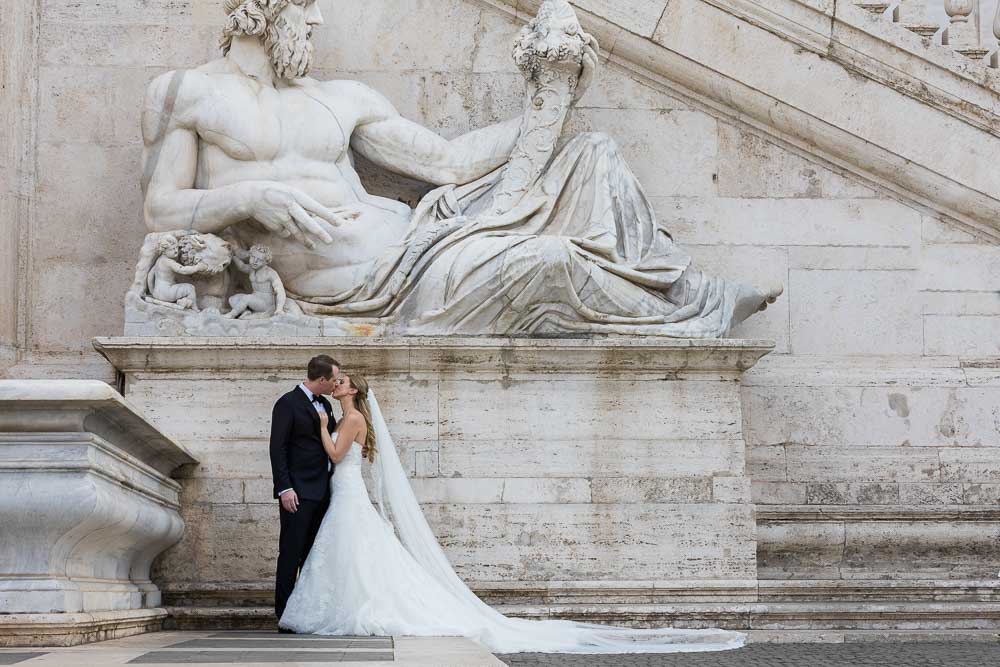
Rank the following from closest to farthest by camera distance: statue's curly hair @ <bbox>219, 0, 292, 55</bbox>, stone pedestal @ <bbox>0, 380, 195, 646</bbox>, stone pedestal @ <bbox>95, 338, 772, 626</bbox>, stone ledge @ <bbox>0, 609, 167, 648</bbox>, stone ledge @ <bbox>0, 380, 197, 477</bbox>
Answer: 1. stone ledge @ <bbox>0, 609, 167, 648</bbox>
2. stone pedestal @ <bbox>0, 380, 195, 646</bbox>
3. stone ledge @ <bbox>0, 380, 197, 477</bbox>
4. stone pedestal @ <bbox>95, 338, 772, 626</bbox>
5. statue's curly hair @ <bbox>219, 0, 292, 55</bbox>

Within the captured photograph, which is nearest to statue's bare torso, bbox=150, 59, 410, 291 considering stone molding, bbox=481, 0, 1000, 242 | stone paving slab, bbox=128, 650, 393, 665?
stone molding, bbox=481, 0, 1000, 242

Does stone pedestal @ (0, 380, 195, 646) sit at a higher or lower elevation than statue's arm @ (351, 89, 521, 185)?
lower

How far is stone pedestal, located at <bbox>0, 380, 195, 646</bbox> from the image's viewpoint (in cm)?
615

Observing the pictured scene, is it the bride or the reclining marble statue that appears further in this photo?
the reclining marble statue

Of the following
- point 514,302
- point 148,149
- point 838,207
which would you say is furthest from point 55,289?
point 838,207

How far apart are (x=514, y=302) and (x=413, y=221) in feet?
2.81

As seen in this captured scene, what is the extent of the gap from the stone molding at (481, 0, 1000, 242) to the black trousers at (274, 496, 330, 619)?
3.80 metres

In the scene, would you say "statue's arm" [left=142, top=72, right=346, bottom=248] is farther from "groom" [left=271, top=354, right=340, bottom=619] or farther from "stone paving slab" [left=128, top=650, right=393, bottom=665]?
"stone paving slab" [left=128, top=650, right=393, bottom=665]

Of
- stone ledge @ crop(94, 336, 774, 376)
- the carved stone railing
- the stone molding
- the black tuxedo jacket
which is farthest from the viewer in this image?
the carved stone railing

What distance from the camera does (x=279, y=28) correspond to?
9188mm

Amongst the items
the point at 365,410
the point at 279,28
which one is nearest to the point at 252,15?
the point at 279,28

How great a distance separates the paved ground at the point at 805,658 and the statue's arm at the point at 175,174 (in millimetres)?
3068

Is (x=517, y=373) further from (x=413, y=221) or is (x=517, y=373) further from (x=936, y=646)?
(x=936, y=646)

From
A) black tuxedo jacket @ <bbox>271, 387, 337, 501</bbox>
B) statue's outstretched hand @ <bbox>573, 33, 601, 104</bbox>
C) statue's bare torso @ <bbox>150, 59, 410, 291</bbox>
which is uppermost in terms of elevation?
statue's outstretched hand @ <bbox>573, 33, 601, 104</bbox>
